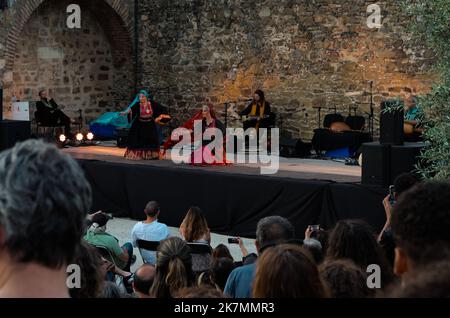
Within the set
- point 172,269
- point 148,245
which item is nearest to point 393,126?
point 148,245

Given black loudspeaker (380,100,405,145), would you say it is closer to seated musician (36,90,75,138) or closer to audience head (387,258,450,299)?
audience head (387,258,450,299)

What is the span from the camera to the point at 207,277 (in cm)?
473

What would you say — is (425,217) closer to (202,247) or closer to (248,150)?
(202,247)

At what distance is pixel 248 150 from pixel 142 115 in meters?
2.34

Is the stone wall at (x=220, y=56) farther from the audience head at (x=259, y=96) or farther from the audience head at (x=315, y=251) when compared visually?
the audience head at (x=315, y=251)

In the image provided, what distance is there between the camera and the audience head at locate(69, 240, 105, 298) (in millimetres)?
2957

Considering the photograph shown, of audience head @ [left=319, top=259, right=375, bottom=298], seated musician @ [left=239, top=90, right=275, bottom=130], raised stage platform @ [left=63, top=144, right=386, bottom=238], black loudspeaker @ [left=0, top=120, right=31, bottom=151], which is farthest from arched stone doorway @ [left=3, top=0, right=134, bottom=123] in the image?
audience head @ [left=319, top=259, right=375, bottom=298]

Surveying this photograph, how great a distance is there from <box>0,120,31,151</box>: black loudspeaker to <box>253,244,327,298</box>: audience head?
9668 mm

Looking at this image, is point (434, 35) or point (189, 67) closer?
point (434, 35)

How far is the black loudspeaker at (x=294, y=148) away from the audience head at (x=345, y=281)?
35.2ft

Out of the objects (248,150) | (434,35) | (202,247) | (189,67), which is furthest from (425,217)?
(189,67)

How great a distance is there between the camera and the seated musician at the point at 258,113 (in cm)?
1460

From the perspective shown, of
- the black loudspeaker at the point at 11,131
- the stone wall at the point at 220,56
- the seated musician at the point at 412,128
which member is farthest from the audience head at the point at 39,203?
the stone wall at the point at 220,56

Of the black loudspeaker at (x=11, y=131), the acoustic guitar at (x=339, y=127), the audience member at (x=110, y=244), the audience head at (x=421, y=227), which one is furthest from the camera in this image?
the acoustic guitar at (x=339, y=127)
